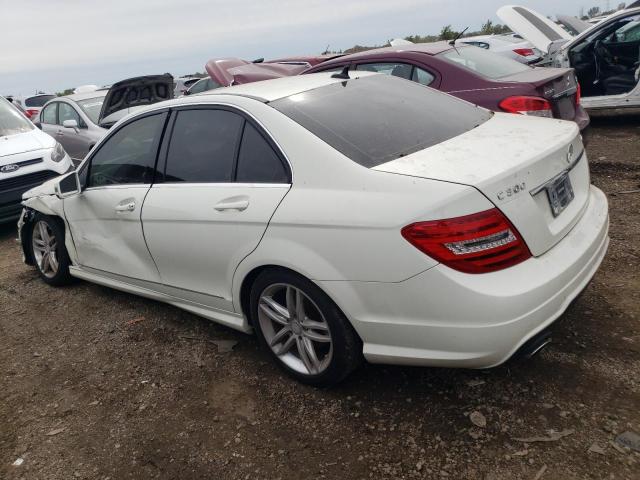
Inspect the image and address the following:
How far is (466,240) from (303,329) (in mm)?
1037

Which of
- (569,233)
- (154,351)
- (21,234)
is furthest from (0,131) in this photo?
(569,233)

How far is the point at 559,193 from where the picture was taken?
2.57m

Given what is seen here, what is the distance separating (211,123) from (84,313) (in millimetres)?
2057

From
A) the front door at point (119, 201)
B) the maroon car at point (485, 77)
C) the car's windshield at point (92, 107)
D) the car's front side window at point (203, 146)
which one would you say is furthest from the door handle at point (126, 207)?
the car's windshield at point (92, 107)

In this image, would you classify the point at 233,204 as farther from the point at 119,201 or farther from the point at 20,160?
the point at 20,160

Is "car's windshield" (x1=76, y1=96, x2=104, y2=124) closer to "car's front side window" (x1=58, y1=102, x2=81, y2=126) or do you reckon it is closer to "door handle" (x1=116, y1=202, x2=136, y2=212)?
"car's front side window" (x1=58, y1=102, x2=81, y2=126)

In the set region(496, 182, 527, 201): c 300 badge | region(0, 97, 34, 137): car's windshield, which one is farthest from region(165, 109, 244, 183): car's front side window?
region(0, 97, 34, 137): car's windshield

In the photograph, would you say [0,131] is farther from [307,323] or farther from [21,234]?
[307,323]

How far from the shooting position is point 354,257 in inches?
93.4

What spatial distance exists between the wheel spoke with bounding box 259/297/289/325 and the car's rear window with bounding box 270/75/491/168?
876mm

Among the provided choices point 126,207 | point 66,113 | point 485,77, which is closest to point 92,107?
point 66,113

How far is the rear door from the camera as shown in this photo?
110 inches

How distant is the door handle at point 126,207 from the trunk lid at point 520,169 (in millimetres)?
1814

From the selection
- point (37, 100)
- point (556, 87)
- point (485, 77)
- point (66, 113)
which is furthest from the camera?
point (37, 100)
